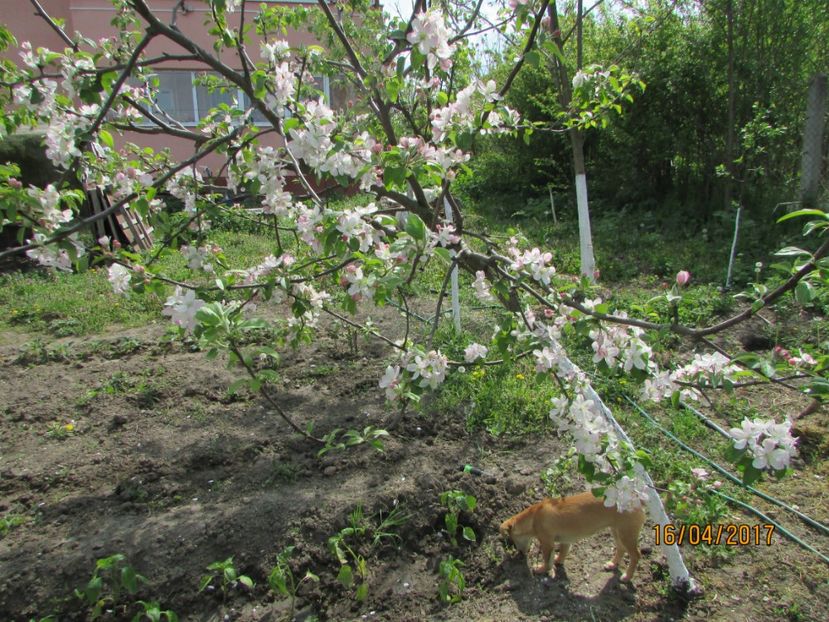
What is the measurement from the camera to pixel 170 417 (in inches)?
139

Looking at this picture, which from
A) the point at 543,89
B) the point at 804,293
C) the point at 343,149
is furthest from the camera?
the point at 543,89

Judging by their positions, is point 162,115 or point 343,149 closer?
point 343,149

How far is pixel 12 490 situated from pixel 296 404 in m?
1.47

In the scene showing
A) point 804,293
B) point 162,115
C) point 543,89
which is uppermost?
point 543,89

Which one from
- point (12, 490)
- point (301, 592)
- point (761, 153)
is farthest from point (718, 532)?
point (761, 153)

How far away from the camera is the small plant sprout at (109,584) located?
2176mm

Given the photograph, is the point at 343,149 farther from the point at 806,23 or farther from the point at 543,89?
the point at 543,89

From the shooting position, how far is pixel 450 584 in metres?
2.33

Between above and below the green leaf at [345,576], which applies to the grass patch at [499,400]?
above

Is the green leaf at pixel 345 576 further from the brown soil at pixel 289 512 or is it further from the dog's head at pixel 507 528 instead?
the dog's head at pixel 507 528

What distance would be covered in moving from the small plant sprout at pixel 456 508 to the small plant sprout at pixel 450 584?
0.18 m

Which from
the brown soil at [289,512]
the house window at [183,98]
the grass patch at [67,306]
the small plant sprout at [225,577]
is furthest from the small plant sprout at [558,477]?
the house window at [183,98]

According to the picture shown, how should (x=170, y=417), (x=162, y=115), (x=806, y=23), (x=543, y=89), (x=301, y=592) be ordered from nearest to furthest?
1. (x=301, y=592)
2. (x=162, y=115)
3. (x=170, y=417)
4. (x=806, y=23)
5. (x=543, y=89)
